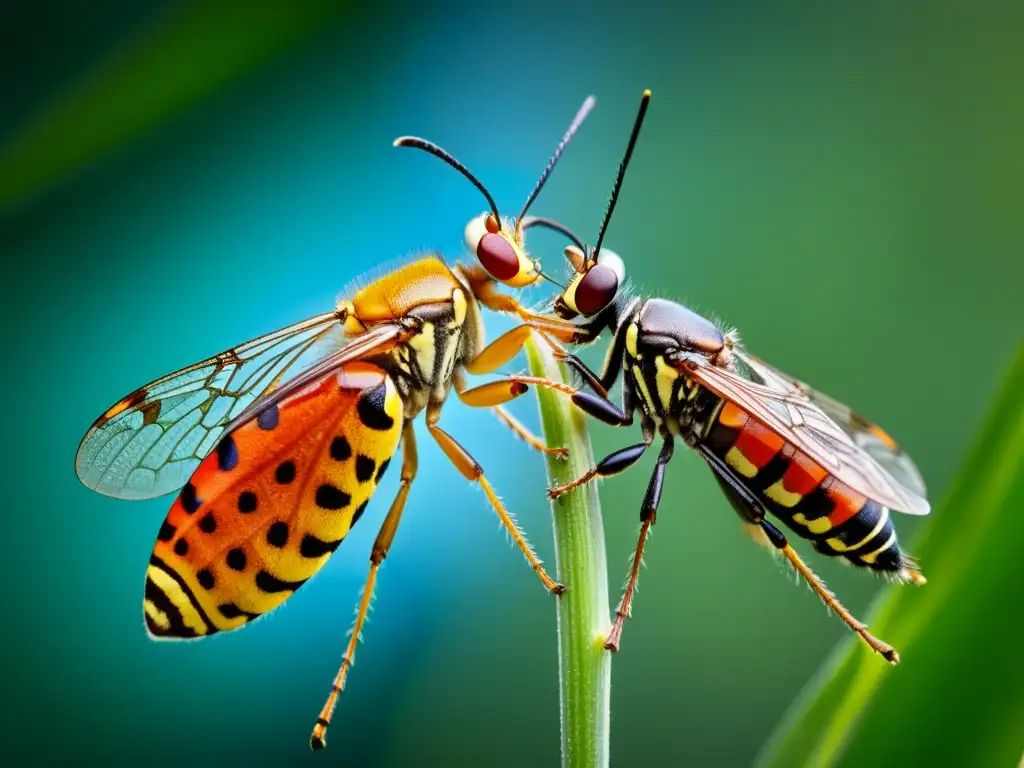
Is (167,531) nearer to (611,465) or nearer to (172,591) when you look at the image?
(172,591)

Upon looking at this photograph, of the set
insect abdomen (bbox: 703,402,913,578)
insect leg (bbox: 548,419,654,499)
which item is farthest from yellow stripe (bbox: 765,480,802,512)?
insect leg (bbox: 548,419,654,499)

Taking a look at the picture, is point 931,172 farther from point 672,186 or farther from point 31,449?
point 31,449

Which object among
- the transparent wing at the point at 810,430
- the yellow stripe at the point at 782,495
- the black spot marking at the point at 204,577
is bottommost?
the black spot marking at the point at 204,577

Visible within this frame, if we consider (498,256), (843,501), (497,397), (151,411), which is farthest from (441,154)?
(843,501)

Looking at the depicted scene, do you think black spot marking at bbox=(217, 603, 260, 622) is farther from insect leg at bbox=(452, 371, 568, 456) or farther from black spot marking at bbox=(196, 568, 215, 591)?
insect leg at bbox=(452, 371, 568, 456)

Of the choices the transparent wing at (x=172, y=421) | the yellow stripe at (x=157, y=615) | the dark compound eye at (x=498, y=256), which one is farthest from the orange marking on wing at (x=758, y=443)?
the yellow stripe at (x=157, y=615)

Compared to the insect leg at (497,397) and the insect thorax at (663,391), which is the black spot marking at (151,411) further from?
the insect thorax at (663,391)
